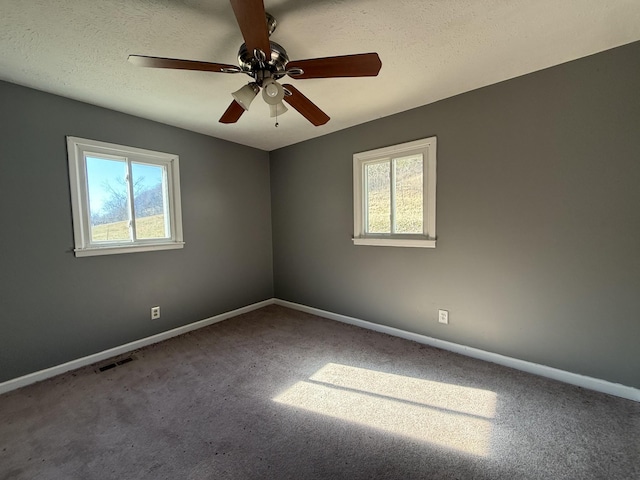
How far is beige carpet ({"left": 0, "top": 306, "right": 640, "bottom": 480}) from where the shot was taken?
133cm

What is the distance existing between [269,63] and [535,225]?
7.29ft

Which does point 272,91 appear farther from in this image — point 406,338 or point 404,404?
point 406,338

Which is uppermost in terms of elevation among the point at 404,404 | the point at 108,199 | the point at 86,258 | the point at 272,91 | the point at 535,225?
the point at 272,91

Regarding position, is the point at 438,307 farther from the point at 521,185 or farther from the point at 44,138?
the point at 44,138

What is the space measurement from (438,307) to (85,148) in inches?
142

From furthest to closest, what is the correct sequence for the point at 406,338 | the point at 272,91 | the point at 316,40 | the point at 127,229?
the point at 406,338 < the point at 127,229 < the point at 316,40 < the point at 272,91

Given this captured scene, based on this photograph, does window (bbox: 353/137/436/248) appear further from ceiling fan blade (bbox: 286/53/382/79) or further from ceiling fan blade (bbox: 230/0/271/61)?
ceiling fan blade (bbox: 230/0/271/61)

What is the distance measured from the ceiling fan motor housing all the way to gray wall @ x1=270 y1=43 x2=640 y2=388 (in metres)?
1.55

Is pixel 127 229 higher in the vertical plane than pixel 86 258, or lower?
higher

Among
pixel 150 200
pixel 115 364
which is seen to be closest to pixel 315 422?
pixel 115 364

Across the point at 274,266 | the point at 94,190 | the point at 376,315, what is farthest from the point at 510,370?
the point at 94,190

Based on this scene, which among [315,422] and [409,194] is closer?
[315,422]

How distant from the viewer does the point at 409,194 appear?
106 inches

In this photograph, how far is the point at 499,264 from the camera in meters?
2.20
